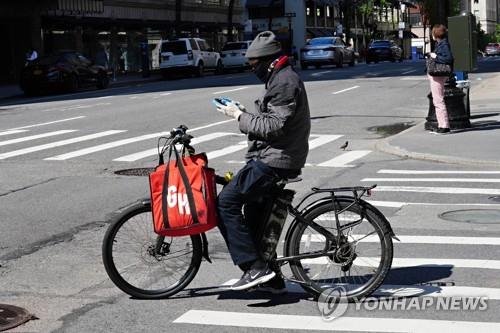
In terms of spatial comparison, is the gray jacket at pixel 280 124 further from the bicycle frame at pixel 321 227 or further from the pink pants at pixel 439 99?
the pink pants at pixel 439 99

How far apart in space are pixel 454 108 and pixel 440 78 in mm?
785

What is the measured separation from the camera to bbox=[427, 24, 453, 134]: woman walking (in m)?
16.1

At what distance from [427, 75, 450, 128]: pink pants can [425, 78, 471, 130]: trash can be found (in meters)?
0.26

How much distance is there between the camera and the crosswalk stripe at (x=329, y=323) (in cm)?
552

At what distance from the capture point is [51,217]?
9.77 m

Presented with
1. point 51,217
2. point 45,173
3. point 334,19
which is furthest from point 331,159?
point 334,19

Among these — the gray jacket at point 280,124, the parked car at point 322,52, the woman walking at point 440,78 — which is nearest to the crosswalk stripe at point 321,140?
the woman walking at point 440,78

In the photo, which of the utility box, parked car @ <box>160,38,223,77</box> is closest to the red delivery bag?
the utility box

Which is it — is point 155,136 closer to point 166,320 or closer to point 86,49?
point 166,320

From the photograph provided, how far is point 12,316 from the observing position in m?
6.00

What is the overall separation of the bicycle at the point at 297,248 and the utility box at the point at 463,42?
11336mm

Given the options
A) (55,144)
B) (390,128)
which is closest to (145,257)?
(55,144)

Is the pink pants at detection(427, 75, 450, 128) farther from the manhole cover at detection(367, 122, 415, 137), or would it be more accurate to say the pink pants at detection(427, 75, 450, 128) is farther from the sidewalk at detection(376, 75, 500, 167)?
the manhole cover at detection(367, 122, 415, 137)

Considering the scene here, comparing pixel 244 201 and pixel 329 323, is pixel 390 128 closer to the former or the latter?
pixel 244 201
